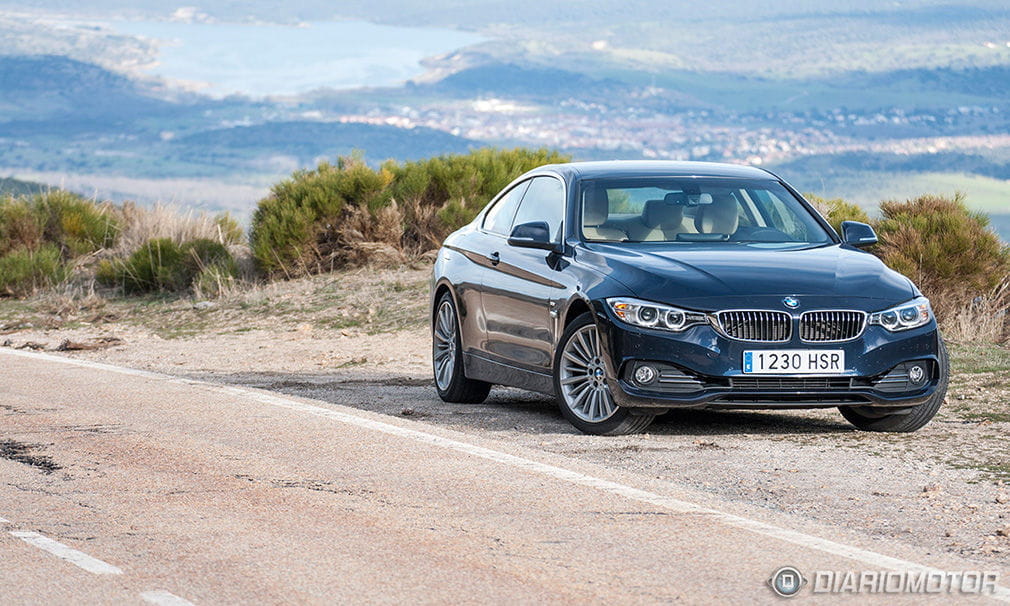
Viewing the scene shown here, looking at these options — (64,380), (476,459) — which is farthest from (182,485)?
(64,380)

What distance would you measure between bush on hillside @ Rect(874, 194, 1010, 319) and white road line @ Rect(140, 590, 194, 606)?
15.1 metres

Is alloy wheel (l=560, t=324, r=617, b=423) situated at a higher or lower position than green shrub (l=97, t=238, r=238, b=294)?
higher

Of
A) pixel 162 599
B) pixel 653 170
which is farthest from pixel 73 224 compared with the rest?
pixel 162 599

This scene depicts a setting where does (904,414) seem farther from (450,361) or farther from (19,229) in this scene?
(19,229)

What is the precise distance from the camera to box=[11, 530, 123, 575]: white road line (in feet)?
22.0

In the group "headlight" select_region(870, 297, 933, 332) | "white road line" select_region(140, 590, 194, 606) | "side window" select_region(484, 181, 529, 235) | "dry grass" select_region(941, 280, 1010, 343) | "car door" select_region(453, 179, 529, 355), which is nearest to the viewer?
"white road line" select_region(140, 590, 194, 606)

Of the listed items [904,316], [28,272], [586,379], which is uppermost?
[904,316]

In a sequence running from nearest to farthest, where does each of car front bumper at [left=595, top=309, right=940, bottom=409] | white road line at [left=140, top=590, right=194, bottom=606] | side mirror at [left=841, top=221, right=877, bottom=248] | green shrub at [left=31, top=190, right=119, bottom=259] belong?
white road line at [left=140, top=590, right=194, bottom=606] → car front bumper at [left=595, top=309, right=940, bottom=409] → side mirror at [left=841, top=221, right=877, bottom=248] → green shrub at [left=31, top=190, right=119, bottom=259]

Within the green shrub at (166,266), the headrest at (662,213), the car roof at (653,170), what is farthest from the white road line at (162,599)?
the green shrub at (166,266)

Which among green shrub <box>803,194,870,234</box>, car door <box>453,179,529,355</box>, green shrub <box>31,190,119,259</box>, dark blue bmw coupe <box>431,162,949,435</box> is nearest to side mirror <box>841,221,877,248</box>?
dark blue bmw coupe <box>431,162,949,435</box>

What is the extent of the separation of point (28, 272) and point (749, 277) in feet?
62.8

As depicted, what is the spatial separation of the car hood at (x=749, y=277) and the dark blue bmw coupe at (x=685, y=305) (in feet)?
0.04

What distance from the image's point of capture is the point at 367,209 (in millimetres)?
25047

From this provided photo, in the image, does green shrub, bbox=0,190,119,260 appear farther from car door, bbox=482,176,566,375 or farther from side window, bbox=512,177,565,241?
car door, bbox=482,176,566,375
